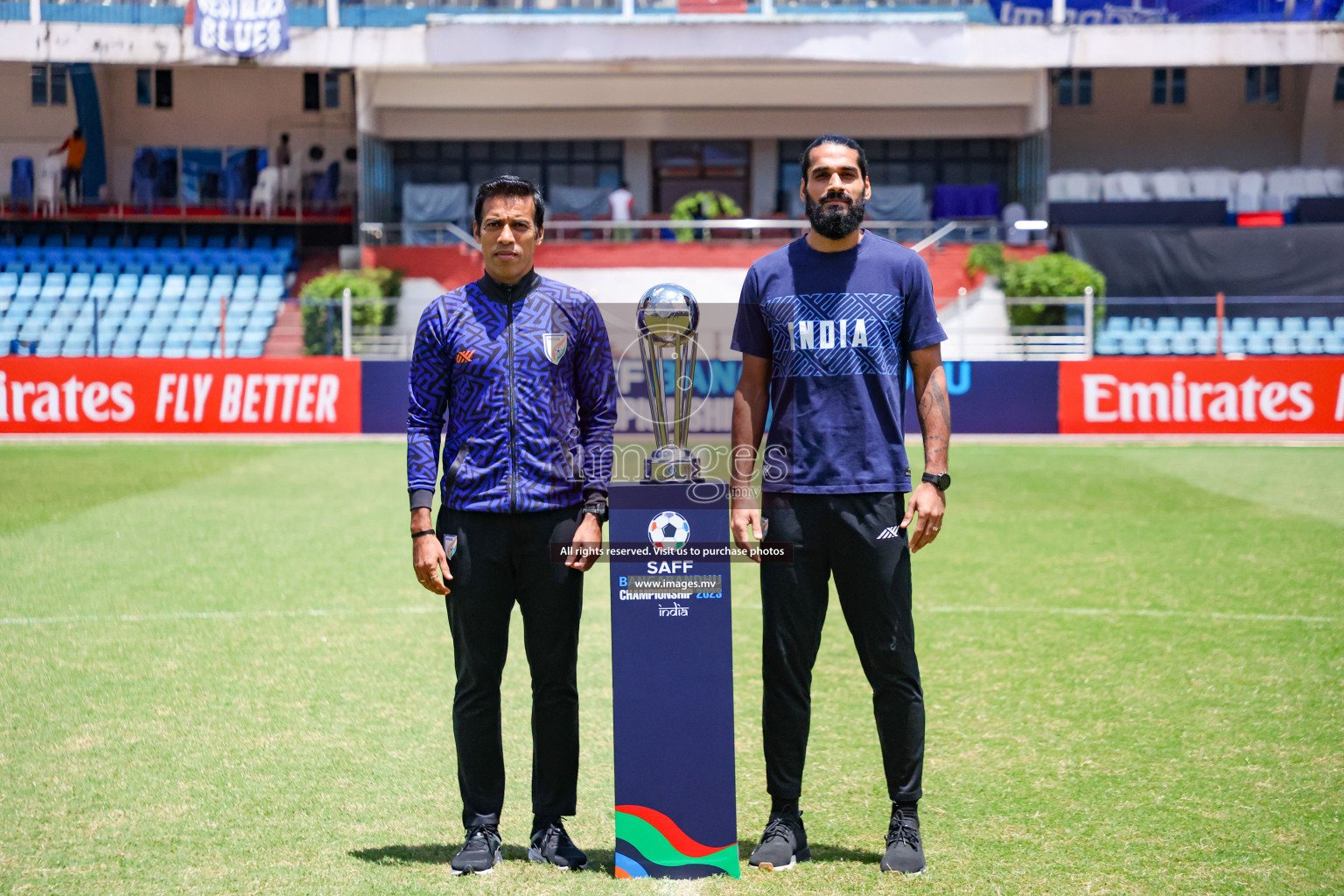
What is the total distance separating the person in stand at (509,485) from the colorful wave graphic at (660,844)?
0.20m

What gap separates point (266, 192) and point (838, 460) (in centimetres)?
3208

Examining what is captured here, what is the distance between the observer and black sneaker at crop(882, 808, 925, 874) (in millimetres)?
4402

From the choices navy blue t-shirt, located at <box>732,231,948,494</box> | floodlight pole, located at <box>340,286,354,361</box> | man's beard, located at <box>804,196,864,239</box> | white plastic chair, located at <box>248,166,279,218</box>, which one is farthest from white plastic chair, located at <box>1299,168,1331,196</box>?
man's beard, located at <box>804,196,864,239</box>

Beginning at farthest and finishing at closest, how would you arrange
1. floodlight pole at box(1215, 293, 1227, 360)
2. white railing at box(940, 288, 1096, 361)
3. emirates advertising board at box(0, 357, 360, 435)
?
white railing at box(940, 288, 1096, 361) < floodlight pole at box(1215, 293, 1227, 360) < emirates advertising board at box(0, 357, 360, 435)

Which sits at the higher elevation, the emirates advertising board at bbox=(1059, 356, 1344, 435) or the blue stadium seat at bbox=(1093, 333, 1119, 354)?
the blue stadium seat at bbox=(1093, 333, 1119, 354)

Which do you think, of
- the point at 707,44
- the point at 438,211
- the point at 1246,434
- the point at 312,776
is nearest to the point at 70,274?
the point at 438,211

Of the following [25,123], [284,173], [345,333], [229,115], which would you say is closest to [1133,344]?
[345,333]

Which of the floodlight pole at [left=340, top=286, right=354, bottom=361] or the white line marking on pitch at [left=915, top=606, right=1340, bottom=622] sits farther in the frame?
the floodlight pole at [left=340, top=286, right=354, bottom=361]

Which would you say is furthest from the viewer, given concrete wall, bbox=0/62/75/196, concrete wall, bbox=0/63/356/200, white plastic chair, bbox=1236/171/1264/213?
concrete wall, bbox=0/63/356/200

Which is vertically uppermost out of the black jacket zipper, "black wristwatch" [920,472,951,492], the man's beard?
the man's beard

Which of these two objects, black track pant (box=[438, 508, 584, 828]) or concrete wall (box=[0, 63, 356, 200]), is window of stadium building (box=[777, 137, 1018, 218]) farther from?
black track pant (box=[438, 508, 584, 828])

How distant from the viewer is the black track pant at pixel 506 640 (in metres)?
4.41

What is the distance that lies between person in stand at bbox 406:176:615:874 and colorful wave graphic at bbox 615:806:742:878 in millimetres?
202

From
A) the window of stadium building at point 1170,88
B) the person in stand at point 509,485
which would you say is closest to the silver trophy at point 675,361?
the person in stand at point 509,485
